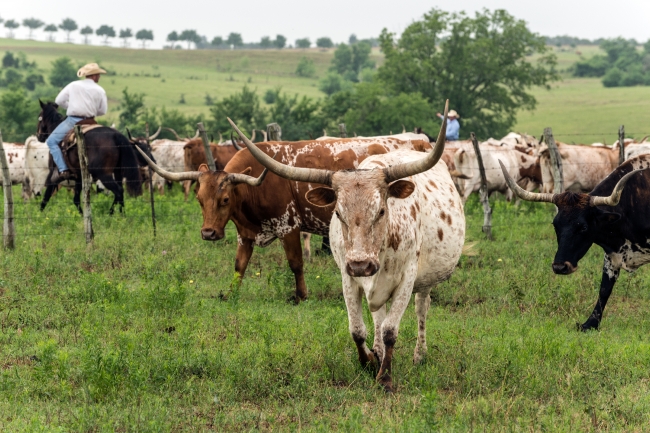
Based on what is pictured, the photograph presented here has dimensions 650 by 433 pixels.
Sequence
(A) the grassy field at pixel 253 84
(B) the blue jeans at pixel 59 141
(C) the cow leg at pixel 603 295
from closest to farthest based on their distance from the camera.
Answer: (C) the cow leg at pixel 603 295 → (B) the blue jeans at pixel 59 141 → (A) the grassy field at pixel 253 84

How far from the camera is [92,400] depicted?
5.54m

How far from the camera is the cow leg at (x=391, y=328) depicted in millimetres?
5832

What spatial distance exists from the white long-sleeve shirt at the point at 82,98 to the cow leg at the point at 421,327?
312 inches

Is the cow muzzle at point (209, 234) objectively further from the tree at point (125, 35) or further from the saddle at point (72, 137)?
the tree at point (125, 35)

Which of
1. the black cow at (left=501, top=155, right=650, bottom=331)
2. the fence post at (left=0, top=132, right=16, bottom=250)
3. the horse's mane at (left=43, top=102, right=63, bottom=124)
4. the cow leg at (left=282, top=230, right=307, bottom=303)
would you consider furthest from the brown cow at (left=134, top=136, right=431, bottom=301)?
the horse's mane at (left=43, top=102, right=63, bottom=124)

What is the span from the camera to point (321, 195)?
5.89m

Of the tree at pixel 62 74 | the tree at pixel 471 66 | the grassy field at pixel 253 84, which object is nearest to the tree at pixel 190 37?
the grassy field at pixel 253 84

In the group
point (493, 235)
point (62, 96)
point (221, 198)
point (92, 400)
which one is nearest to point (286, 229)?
point (221, 198)

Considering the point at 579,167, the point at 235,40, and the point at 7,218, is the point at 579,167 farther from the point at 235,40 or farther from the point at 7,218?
the point at 235,40

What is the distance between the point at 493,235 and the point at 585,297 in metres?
4.13

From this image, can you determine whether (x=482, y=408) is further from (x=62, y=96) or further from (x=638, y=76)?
(x=638, y=76)

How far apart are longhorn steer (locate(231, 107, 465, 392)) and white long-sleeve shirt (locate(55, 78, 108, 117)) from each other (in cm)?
786

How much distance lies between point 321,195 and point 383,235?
562mm

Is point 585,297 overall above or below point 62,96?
below
